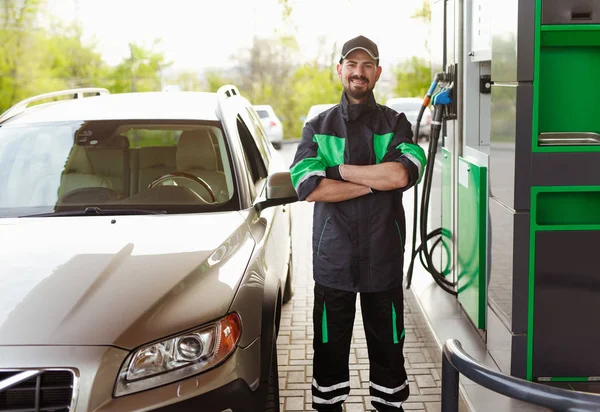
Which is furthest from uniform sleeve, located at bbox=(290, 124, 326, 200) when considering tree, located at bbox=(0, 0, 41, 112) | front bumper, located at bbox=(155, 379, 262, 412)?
tree, located at bbox=(0, 0, 41, 112)

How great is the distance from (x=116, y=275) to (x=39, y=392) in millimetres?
580

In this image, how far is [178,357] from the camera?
259 centimetres

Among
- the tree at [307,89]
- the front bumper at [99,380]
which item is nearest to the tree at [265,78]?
the tree at [307,89]

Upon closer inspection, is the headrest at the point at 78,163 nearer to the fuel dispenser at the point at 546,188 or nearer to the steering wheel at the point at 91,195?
the steering wheel at the point at 91,195

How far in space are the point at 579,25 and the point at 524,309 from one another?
1344 millimetres

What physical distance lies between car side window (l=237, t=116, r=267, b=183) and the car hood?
792 millimetres

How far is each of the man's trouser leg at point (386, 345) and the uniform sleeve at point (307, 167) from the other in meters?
0.59

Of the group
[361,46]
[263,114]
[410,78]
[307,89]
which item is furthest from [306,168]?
[410,78]

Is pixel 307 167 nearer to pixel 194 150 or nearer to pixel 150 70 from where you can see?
pixel 194 150

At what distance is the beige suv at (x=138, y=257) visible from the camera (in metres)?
2.46

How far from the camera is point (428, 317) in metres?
5.23

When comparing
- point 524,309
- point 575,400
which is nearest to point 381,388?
point 524,309

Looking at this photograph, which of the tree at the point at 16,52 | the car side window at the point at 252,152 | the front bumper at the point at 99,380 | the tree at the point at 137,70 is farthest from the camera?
the tree at the point at 137,70

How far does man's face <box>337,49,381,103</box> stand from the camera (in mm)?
3418
